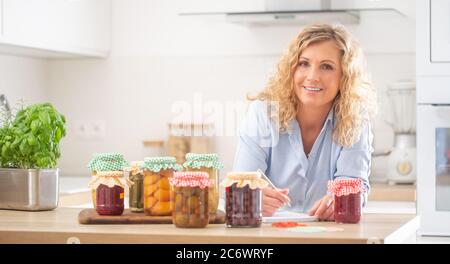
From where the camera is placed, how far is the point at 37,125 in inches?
97.3

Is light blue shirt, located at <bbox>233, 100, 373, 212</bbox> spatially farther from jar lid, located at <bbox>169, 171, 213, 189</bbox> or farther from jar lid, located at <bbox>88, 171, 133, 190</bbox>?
jar lid, located at <bbox>169, 171, 213, 189</bbox>

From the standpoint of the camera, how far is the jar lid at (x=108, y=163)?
2.27 metres

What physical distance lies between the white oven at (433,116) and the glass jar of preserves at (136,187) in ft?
5.70

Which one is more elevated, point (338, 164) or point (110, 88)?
point (110, 88)

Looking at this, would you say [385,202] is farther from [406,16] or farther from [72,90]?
[72,90]

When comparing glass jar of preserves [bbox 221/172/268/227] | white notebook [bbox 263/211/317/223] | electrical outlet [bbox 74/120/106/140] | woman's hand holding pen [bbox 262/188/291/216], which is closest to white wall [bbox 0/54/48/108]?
electrical outlet [bbox 74/120/106/140]

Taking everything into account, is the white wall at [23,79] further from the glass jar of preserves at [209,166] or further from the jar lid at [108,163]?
the glass jar of preserves at [209,166]

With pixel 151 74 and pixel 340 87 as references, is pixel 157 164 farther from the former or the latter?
pixel 151 74

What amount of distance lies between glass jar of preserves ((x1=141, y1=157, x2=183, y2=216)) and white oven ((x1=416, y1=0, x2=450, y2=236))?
1.77m

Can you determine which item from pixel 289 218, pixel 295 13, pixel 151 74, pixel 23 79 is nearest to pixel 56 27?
pixel 23 79

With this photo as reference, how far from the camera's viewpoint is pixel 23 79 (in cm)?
458

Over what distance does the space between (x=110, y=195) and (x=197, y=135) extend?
2.22m
